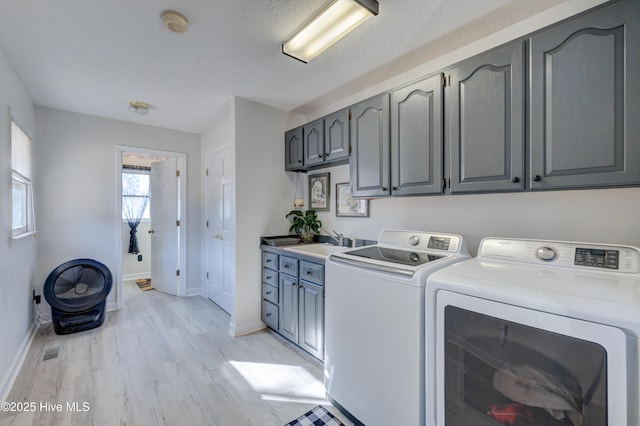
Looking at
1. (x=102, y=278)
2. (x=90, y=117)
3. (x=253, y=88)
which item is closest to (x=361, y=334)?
(x=253, y=88)

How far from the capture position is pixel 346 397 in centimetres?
169

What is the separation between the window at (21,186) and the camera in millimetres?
2326

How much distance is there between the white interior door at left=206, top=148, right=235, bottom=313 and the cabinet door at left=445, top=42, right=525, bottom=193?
7.78ft

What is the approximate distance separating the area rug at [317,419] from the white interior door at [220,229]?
1731mm

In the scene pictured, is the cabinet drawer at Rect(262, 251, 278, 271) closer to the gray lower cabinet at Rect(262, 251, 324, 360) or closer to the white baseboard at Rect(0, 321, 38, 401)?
the gray lower cabinet at Rect(262, 251, 324, 360)

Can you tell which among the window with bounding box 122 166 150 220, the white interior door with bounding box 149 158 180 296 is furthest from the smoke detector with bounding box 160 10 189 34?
the window with bounding box 122 166 150 220

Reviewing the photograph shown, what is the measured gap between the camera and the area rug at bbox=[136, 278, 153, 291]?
4.33 meters

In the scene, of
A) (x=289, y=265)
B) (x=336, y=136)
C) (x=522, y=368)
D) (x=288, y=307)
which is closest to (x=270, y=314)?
(x=288, y=307)

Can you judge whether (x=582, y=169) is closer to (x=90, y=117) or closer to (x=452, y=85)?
(x=452, y=85)

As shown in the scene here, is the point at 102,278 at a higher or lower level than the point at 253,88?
lower

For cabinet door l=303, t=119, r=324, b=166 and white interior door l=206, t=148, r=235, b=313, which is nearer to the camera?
cabinet door l=303, t=119, r=324, b=166

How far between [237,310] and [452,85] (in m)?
2.68

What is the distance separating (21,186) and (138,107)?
1314 millimetres

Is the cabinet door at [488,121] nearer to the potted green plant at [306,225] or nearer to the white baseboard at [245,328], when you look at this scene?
the potted green plant at [306,225]
